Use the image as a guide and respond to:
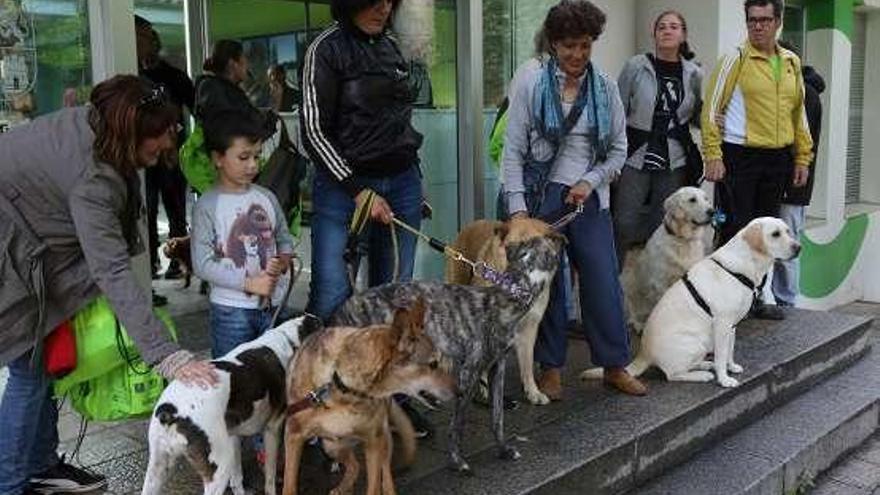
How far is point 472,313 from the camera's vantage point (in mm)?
3459

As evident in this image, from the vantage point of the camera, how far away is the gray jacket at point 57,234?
2.87m

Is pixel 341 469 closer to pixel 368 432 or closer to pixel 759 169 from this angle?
pixel 368 432

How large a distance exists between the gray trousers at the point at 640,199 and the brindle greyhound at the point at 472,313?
2151 millimetres

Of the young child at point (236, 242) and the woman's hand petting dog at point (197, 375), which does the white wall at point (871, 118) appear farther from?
the woman's hand petting dog at point (197, 375)

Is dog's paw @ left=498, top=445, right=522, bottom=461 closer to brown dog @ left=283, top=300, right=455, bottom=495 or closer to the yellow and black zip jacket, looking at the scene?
brown dog @ left=283, top=300, right=455, bottom=495

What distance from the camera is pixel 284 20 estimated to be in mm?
7125

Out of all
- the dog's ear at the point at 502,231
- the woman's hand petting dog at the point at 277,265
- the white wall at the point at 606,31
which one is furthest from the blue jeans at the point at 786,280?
the woman's hand petting dog at the point at 277,265

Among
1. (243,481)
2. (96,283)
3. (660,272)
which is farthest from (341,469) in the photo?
(660,272)

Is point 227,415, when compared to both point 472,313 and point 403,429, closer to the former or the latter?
point 403,429

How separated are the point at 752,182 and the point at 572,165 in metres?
2.21

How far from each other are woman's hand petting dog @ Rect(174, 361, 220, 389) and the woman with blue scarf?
1.78 m

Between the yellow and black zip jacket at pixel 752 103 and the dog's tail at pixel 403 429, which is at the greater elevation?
the yellow and black zip jacket at pixel 752 103

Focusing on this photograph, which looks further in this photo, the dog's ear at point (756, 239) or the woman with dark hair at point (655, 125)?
the woman with dark hair at point (655, 125)

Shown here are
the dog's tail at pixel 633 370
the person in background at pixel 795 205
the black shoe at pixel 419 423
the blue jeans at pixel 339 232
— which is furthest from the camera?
the person in background at pixel 795 205
